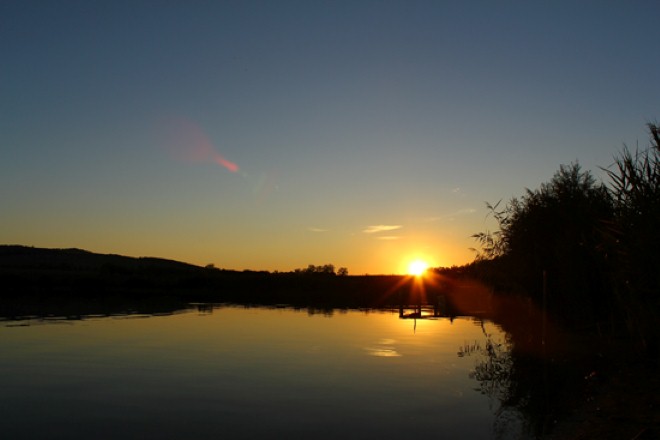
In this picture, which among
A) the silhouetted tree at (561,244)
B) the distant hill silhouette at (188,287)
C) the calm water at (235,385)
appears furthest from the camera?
the distant hill silhouette at (188,287)

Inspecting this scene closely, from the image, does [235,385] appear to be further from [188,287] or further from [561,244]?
[188,287]

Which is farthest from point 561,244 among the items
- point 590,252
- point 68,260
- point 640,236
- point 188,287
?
point 68,260

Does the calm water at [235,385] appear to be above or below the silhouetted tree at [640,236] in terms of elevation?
below

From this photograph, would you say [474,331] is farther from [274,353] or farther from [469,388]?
[469,388]

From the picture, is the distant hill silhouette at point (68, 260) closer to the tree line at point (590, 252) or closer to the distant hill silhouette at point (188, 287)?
the distant hill silhouette at point (188, 287)

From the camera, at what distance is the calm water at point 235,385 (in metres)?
15.0

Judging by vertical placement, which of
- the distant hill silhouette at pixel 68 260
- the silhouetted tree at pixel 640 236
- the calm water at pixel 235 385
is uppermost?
the distant hill silhouette at pixel 68 260

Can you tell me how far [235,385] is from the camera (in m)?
20.0

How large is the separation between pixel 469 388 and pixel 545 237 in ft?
56.0

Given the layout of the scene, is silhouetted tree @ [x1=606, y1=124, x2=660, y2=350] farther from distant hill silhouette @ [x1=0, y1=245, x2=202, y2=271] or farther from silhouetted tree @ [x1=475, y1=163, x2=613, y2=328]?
distant hill silhouette @ [x1=0, y1=245, x2=202, y2=271]

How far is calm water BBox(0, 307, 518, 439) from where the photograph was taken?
15.0 meters

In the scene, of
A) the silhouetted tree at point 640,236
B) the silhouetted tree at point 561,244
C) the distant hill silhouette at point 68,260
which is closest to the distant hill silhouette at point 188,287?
the distant hill silhouette at point 68,260

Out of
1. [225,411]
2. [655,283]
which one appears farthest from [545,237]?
[225,411]

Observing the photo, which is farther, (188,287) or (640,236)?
(188,287)
